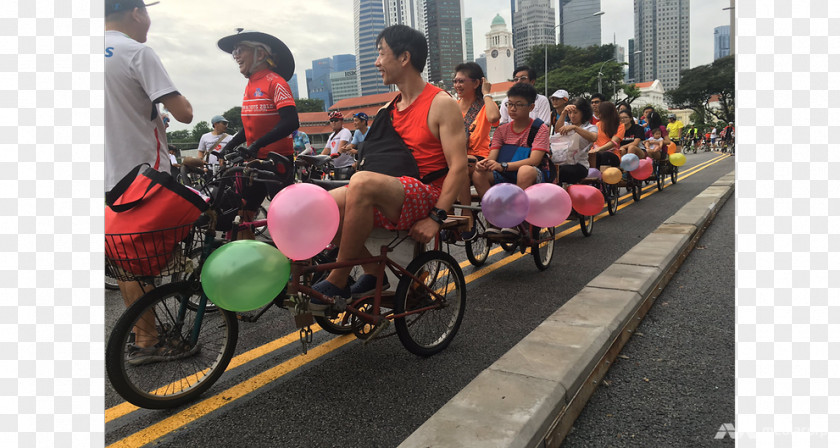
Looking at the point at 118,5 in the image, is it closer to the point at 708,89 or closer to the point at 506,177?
the point at 506,177

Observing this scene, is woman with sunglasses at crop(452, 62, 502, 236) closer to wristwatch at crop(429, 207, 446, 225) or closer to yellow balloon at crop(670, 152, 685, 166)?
wristwatch at crop(429, 207, 446, 225)

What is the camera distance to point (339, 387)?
8.54 ft

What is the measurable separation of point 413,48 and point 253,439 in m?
2.21

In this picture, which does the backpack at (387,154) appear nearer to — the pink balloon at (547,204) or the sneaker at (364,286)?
the sneaker at (364,286)

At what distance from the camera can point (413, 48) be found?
3.01 metres

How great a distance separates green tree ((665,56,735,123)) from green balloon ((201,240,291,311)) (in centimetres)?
6724

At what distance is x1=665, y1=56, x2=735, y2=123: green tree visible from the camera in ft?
194

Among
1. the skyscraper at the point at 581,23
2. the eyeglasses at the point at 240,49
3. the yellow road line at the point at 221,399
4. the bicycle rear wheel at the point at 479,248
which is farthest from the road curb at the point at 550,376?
the skyscraper at the point at 581,23

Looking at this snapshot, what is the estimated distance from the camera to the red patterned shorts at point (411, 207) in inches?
108

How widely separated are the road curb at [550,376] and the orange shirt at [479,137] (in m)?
1.89

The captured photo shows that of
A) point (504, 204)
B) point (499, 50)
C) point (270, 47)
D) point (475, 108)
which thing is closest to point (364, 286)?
point (504, 204)

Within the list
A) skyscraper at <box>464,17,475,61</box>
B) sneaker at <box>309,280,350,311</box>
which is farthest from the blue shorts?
skyscraper at <box>464,17,475,61</box>

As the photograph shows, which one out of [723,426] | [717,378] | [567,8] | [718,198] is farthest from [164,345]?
[567,8]

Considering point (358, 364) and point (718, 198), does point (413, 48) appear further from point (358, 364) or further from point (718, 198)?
point (718, 198)
